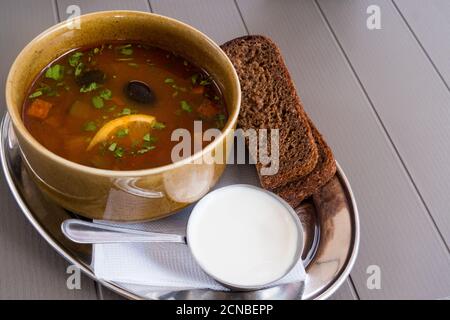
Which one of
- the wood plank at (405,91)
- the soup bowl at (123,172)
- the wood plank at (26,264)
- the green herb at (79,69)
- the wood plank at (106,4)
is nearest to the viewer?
the soup bowl at (123,172)

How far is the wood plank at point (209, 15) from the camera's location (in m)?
1.49

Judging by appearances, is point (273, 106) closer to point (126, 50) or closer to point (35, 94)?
point (126, 50)

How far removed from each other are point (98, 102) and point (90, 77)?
0.21 ft

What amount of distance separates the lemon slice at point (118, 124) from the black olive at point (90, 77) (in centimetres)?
11

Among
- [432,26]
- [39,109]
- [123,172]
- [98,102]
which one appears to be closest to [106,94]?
[98,102]

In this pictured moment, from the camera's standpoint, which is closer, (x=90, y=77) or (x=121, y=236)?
(x=121, y=236)

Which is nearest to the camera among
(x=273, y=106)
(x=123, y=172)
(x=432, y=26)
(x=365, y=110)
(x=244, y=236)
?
(x=123, y=172)

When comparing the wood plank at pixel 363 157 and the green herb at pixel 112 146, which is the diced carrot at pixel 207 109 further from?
the wood plank at pixel 363 157

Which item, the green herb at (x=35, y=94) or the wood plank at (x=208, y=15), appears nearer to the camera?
the green herb at (x=35, y=94)

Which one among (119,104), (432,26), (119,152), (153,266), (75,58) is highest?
(432,26)

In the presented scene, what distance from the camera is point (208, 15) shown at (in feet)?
5.00

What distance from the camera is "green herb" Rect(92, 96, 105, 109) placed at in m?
1.03

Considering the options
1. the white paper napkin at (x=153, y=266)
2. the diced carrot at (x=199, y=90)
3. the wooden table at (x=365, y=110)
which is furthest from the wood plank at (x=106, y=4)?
the white paper napkin at (x=153, y=266)

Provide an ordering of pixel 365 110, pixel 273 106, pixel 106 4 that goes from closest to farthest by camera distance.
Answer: pixel 273 106, pixel 365 110, pixel 106 4
